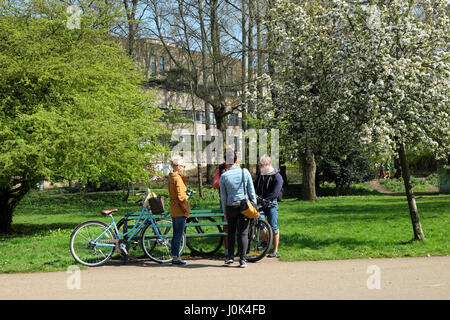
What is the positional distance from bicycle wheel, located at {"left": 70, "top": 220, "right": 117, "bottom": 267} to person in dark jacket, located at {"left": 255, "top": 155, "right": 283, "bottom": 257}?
279 centimetres

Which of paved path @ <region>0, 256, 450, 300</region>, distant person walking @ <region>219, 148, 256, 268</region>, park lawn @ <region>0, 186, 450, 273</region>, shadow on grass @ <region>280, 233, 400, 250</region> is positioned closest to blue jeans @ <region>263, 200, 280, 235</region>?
park lawn @ <region>0, 186, 450, 273</region>

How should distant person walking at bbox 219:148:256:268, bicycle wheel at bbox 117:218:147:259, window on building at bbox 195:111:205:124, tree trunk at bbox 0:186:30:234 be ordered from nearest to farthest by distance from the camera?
distant person walking at bbox 219:148:256:268 → bicycle wheel at bbox 117:218:147:259 → tree trunk at bbox 0:186:30:234 → window on building at bbox 195:111:205:124

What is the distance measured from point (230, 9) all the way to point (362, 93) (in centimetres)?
2067

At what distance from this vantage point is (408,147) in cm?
989

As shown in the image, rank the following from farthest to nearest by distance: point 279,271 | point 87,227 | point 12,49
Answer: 1. point 12,49
2. point 87,227
3. point 279,271

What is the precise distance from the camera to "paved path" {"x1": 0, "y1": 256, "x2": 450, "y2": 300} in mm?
6129

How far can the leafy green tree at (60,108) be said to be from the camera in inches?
459

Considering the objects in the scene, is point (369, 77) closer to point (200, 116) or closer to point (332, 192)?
point (332, 192)

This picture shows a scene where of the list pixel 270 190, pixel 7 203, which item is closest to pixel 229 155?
pixel 270 190

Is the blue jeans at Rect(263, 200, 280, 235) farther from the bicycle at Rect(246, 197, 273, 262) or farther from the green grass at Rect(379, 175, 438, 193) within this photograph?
the green grass at Rect(379, 175, 438, 193)

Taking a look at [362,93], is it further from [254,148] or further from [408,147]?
[254,148]

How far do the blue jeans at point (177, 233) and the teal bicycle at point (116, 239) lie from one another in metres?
0.26

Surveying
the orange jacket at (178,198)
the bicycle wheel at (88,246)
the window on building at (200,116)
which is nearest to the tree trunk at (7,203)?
the bicycle wheel at (88,246)
